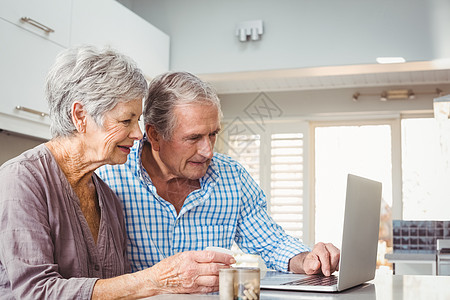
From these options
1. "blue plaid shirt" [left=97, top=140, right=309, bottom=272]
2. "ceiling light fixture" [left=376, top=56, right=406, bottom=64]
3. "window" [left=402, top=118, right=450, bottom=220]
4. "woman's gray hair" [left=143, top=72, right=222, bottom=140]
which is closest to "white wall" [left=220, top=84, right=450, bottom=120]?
"window" [left=402, top=118, right=450, bottom=220]

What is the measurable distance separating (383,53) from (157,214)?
3.00 metres

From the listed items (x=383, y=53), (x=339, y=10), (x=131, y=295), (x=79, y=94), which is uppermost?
(x=339, y=10)

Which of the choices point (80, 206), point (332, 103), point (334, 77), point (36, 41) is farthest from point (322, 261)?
point (332, 103)

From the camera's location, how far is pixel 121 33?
3.98m

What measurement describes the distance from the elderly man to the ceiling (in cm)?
275

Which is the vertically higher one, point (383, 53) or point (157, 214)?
point (383, 53)

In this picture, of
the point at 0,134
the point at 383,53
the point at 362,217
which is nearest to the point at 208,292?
the point at 362,217

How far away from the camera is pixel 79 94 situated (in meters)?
1.39

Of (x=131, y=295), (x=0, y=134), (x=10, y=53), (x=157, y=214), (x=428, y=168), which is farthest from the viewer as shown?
(x=428, y=168)

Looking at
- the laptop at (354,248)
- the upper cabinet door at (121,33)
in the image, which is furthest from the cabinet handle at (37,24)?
the laptop at (354,248)

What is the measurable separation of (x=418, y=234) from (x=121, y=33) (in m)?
2.49

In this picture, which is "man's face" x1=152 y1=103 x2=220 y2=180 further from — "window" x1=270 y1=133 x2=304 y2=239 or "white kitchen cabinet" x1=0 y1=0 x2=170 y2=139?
"window" x1=270 y1=133 x2=304 y2=239

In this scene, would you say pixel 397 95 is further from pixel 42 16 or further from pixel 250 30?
pixel 42 16

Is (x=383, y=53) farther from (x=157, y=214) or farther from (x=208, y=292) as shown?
(x=208, y=292)
